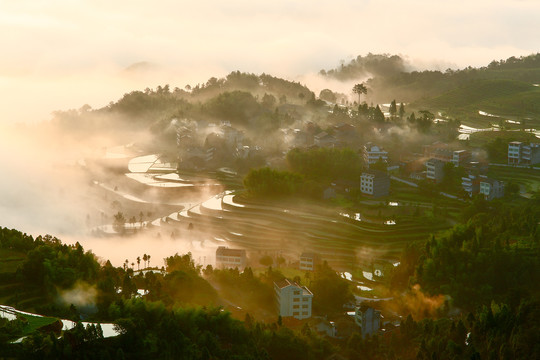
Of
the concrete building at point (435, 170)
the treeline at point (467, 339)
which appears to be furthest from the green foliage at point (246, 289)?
the concrete building at point (435, 170)

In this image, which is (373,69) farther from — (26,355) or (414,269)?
(26,355)

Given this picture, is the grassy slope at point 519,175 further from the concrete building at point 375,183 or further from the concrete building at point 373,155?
the concrete building at point 375,183

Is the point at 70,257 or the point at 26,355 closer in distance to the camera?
the point at 26,355

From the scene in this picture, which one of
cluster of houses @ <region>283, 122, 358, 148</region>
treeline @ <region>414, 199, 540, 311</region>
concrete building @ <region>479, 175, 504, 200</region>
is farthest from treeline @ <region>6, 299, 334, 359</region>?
cluster of houses @ <region>283, 122, 358, 148</region>

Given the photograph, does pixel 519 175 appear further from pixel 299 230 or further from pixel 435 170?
pixel 299 230

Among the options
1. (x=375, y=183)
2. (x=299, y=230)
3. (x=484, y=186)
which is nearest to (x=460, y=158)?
(x=484, y=186)

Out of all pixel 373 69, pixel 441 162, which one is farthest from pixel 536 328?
pixel 373 69

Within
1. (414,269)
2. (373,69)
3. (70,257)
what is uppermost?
(373,69)
